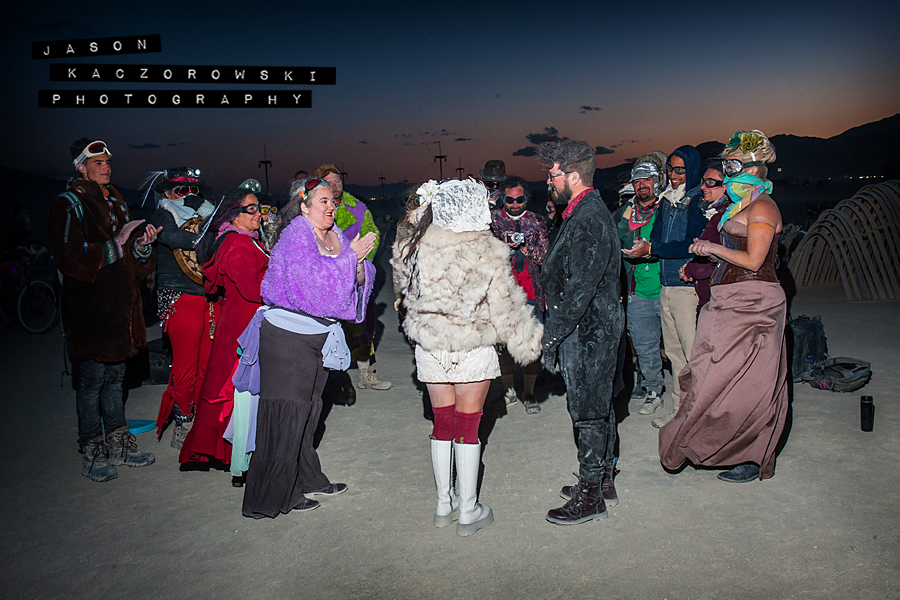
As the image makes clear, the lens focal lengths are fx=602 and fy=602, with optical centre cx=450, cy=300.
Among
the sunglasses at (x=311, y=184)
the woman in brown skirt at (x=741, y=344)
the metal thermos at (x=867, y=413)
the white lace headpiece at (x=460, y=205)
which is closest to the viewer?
the white lace headpiece at (x=460, y=205)

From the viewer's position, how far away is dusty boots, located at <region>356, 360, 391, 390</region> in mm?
6794

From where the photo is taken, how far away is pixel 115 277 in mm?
4676

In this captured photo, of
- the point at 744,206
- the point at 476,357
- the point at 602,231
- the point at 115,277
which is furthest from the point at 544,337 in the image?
the point at 115,277

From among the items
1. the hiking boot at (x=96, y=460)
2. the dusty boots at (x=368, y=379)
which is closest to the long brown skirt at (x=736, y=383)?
the dusty boots at (x=368, y=379)

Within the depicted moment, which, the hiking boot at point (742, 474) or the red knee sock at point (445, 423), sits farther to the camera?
the hiking boot at point (742, 474)

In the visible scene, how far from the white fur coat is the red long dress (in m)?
1.38

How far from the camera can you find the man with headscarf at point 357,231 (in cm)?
626

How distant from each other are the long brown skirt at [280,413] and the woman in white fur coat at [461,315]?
752 mm

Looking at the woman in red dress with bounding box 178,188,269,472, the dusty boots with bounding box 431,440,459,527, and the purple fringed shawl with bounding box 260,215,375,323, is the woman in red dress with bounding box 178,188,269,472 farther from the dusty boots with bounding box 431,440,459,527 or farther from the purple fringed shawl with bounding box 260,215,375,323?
the dusty boots with bounding box 431,440,459,527

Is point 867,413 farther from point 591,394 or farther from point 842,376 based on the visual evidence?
point 591,394

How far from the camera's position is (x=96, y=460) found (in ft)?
15.4

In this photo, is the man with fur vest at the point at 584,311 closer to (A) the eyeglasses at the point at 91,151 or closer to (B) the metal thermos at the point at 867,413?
(B) the metal thermos at the point at 867,413

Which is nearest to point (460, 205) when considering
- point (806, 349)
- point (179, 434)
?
point (179, 434)

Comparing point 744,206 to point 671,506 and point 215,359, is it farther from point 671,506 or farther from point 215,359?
point 215,359
